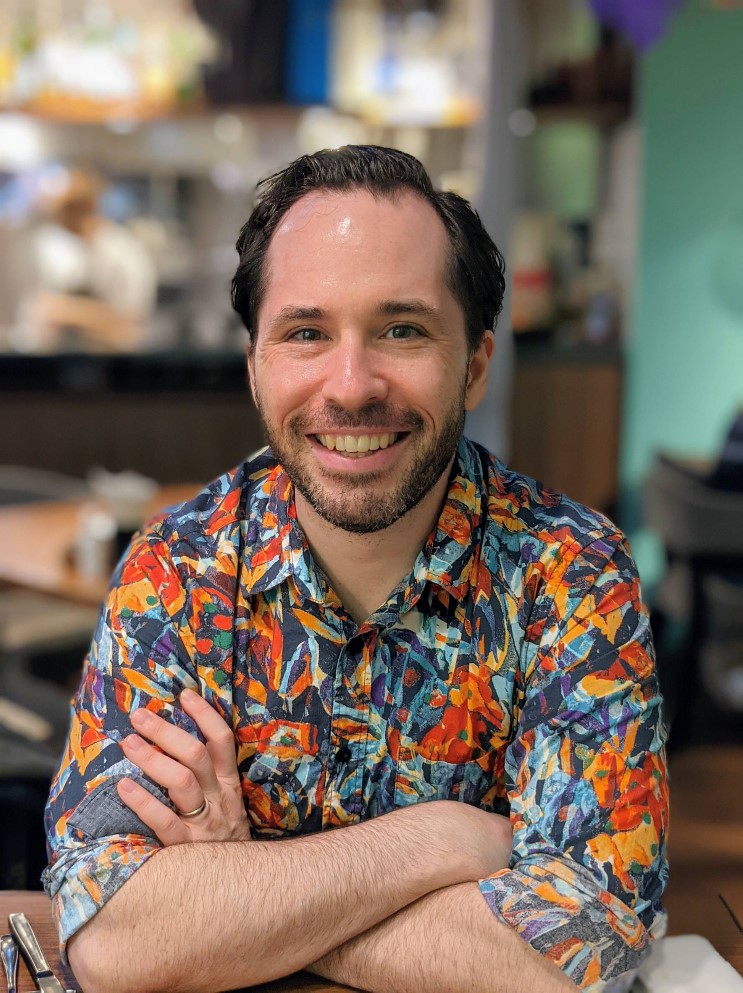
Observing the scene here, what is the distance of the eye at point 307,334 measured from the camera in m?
1.28

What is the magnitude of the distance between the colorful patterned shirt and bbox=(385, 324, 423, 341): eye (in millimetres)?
198

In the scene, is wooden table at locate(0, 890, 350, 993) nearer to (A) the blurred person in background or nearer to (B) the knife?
(B) the knife

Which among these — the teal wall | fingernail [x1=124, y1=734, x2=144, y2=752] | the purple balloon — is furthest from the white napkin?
the purple balloon

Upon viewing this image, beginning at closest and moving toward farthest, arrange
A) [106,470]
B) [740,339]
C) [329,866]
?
[329,866] → [740,339] → [106,470]

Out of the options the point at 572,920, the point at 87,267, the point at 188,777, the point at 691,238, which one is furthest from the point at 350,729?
the point at 87,267

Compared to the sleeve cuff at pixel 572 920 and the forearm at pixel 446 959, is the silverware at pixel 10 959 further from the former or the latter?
the sleeve cuff at pixel 572 920

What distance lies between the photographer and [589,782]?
1186 millimetres

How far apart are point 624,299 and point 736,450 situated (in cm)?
146

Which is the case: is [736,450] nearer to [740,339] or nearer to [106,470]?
[740,339]

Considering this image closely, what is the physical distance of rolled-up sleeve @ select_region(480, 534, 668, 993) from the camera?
112 cm

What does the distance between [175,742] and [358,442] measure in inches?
15.5

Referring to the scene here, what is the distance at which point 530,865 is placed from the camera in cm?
116

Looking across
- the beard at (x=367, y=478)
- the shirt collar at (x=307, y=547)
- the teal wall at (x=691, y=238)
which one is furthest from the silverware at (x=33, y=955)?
the teal wall at (x=691, y=238)

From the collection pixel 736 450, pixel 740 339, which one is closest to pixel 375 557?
pixel 736 450
